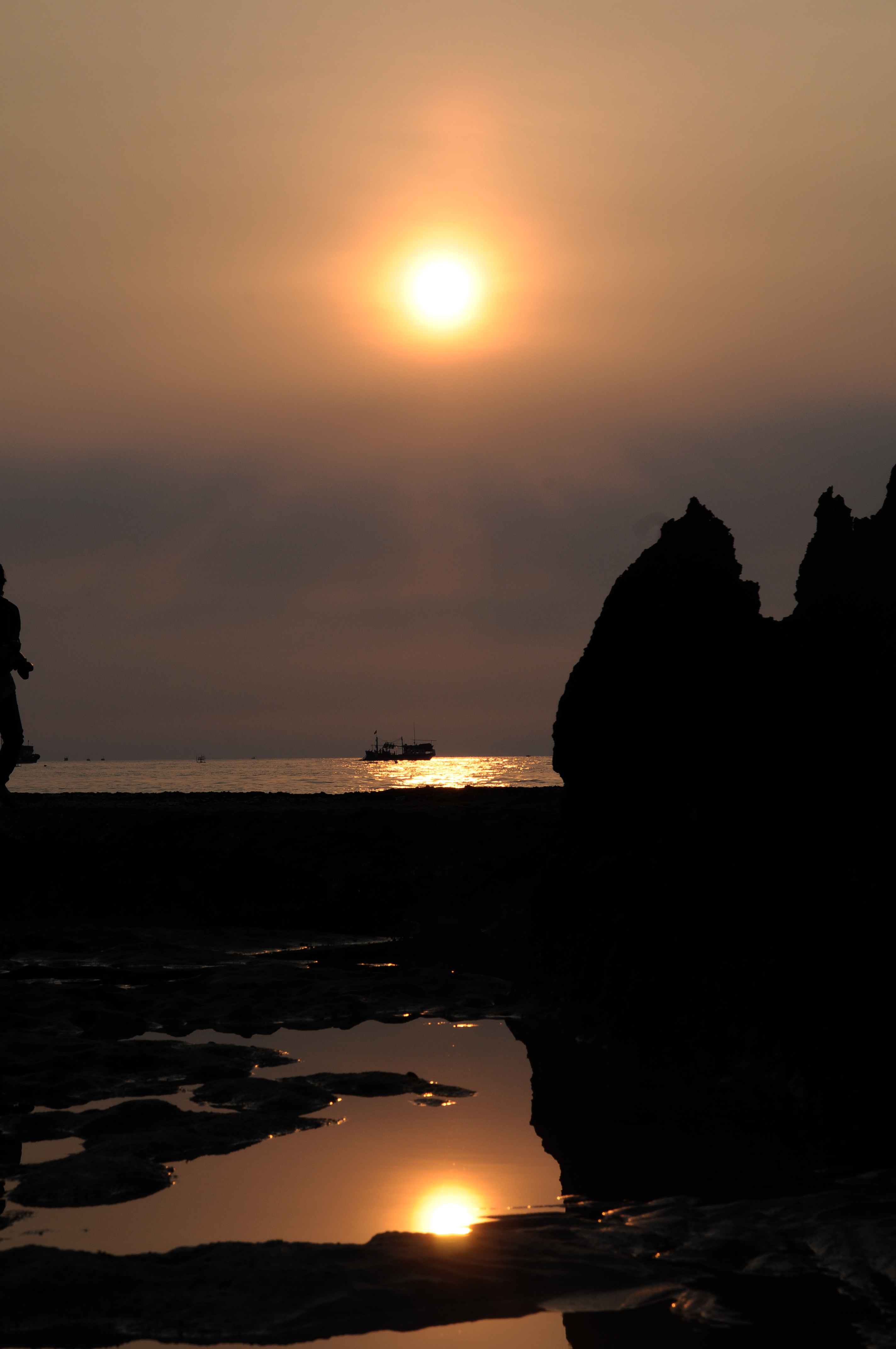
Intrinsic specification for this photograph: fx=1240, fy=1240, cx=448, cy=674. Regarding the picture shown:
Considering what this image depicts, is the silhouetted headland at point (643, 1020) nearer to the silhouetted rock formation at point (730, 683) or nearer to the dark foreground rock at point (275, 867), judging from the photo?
A: the silhouetted rock formation at point (730, 683)

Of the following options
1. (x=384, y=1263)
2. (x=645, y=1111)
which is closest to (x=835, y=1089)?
(x=645, y=1111)

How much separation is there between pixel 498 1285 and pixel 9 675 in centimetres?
1194

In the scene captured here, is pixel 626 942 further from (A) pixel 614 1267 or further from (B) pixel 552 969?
(A) pixel 614 1267

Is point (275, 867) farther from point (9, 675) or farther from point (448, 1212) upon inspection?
point (448, 1212)

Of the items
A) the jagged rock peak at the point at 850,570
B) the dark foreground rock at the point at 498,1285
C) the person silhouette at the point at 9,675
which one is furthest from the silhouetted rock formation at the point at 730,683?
the person silhouette at the point at 9,675

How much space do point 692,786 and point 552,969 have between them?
2.25 meters

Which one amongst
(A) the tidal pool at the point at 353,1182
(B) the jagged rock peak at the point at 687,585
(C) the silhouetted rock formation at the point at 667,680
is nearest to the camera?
(A) the tidal pool at the point at 353,1182

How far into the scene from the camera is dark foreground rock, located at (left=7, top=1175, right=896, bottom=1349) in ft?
A: 13.4

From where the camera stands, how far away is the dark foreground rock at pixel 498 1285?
4070 millimetres

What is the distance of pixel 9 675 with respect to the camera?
14820mm

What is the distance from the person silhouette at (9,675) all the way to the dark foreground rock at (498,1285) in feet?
35.9

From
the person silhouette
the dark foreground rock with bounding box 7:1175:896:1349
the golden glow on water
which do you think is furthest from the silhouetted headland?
the person silhouette

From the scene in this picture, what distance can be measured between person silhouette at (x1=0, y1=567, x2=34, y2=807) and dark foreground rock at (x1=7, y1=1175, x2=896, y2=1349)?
35.9 ft

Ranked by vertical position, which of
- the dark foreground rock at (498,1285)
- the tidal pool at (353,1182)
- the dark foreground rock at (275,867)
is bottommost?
the tidal pool at (353,1182)
